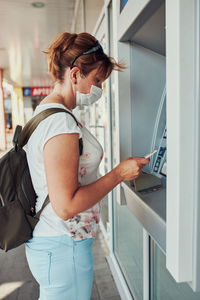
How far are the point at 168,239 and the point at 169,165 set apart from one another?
19cm

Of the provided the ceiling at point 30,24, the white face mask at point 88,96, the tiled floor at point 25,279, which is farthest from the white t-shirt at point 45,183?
the ceiling at point 30,24

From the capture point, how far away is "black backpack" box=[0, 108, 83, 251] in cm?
98

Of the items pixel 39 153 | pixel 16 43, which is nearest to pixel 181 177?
pixel 39 153

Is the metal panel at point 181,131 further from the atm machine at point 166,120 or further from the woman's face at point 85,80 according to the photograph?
the woman's face at point 85,80

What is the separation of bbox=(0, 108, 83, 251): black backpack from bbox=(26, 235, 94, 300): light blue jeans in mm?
68

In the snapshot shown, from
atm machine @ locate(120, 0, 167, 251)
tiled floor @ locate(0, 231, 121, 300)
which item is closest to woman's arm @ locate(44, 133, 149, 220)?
atm machine @ locate(120, 0, 167, 251)

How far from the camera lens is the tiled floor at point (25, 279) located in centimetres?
201

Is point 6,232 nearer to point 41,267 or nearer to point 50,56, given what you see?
point 41,267

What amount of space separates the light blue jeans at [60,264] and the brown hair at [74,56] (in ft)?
2.04

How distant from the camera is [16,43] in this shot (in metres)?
6.76


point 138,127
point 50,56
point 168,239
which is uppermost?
point 50,56

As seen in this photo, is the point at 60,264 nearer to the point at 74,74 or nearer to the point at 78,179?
the point at 78,179

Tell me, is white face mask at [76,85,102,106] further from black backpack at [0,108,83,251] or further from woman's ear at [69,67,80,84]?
black backpack at [0,108,83,251]

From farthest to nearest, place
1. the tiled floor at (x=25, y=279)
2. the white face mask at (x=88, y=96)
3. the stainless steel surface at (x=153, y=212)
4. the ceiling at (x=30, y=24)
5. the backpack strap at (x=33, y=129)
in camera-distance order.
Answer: the ceiling at (x=30, y=24) → the tiled floor at (x=25, y=279) → the white face mask at (x=88, y=96) → the backpack strap at (x=33, y=129) → the stainless steel surface at (x=153, y=212)
